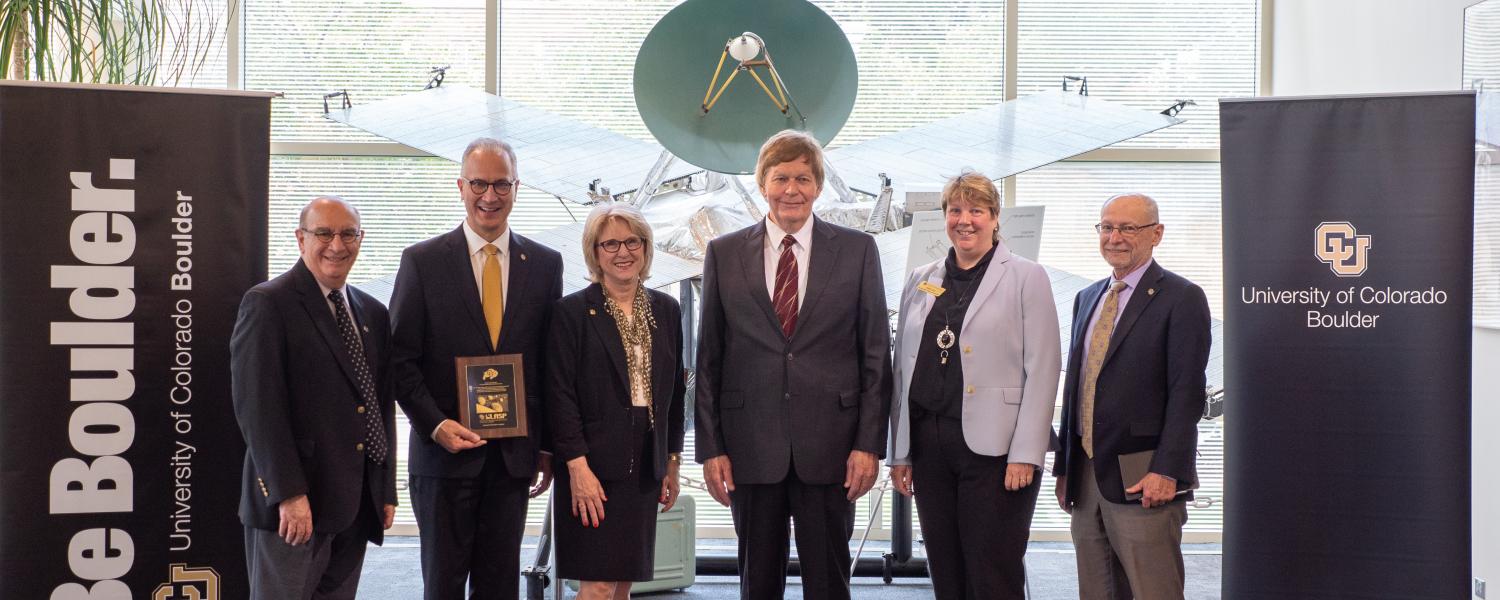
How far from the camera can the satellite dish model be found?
3.83 meters

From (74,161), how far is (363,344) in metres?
1.02

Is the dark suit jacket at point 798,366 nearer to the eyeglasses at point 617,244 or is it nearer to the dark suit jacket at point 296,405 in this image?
the eyeglasses at point 617,244

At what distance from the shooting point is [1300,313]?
10.6 feet

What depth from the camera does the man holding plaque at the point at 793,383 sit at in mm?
2697

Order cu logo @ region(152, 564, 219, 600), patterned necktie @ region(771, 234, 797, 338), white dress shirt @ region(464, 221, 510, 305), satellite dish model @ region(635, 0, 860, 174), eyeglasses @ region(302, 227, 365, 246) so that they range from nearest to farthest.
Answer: eyeglasses @ region(302, 227, 365, 246) → patterned necktie @ region(771, 234, 797, 338) → white dress shirt @ region(464, 221, 510, 305) → cu logo @ region(152, 564, 219, 600) → satellite dish model @ region(635, 0, 860, 174)

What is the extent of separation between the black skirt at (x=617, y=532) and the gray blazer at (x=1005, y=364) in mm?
660

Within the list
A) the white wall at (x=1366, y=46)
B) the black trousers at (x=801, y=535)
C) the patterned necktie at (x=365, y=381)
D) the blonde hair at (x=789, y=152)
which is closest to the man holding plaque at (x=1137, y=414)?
the black trousers at (x=801, y=535)

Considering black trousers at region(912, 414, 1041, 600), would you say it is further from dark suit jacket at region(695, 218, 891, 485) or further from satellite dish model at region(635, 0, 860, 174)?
satellite dish model at region(635, 0, 860, 174)

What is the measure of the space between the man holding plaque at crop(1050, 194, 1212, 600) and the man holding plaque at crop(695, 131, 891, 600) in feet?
1.95

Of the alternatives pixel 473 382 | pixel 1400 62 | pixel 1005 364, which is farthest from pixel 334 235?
pixel 1400 62

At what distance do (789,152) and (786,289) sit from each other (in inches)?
13.6

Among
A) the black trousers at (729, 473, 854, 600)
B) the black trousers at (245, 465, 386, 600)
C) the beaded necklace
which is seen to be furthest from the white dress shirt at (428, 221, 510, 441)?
the black trousers at (729, 473, 854, 600)

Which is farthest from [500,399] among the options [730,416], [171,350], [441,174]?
[441,174]

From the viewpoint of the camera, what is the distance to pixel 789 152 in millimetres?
2758
